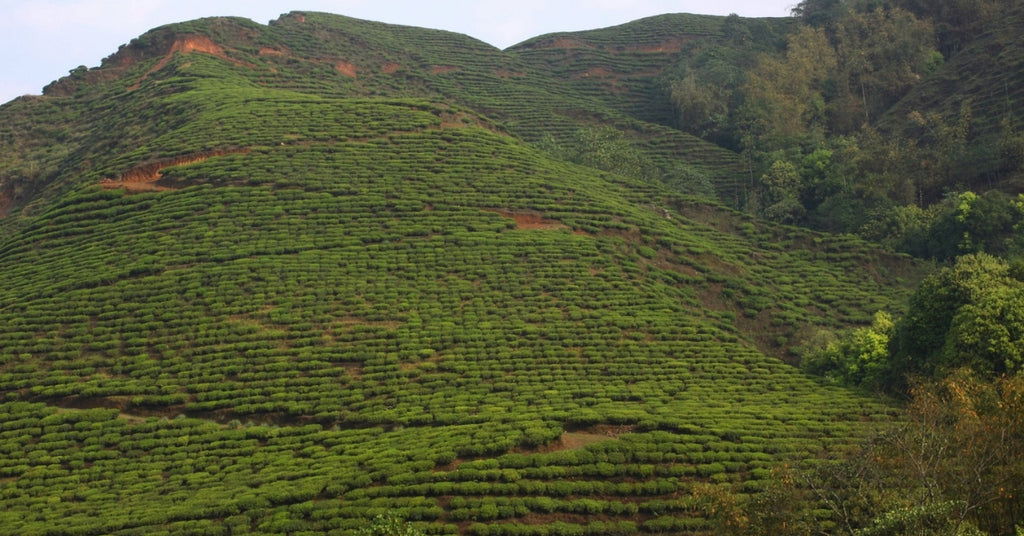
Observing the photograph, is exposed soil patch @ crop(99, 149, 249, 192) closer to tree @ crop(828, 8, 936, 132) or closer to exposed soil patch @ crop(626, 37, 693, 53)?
tree @ crop(828, 8, 936, 132)

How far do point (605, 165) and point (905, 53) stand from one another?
27895 mm

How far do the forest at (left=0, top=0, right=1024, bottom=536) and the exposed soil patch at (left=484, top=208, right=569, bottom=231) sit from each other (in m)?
0.30

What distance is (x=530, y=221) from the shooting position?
5303 centimetres

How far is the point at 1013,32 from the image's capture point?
6719 centimetres

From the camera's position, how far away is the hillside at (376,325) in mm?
30375

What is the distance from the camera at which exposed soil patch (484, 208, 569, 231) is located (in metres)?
52.7

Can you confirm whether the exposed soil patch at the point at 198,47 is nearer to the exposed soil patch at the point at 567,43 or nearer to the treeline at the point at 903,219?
the exposed soil patch at the point at 567,43

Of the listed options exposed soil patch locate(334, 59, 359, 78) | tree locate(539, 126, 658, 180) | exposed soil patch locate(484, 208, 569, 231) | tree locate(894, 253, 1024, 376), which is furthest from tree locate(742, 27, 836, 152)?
tree locate(894, 253, 1024, 376)

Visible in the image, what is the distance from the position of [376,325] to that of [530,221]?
14056 mm

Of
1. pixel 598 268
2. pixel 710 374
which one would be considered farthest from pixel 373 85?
pixel 710 374

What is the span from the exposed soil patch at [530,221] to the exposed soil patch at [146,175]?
1923cm

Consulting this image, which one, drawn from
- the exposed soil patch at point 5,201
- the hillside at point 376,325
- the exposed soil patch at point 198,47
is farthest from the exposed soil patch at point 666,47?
the exposed soil patch at point 5,201

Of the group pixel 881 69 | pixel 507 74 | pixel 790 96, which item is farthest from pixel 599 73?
pixel 881 69

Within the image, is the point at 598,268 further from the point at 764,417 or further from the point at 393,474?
the point at 393,474
